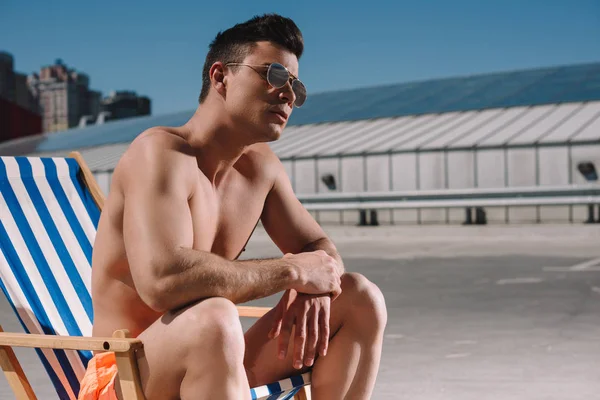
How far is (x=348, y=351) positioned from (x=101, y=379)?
2.73 ft

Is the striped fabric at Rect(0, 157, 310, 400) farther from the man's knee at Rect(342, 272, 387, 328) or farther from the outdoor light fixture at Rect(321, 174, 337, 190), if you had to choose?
the outdoor light fixture at Rect(321, 174, 337, 190)

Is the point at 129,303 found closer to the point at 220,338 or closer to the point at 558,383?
the point at 220,338

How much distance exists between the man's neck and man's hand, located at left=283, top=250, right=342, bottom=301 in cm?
38

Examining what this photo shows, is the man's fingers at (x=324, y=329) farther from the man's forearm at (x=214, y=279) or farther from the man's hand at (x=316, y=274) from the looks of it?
the man's forearm at (x=214, y=279)

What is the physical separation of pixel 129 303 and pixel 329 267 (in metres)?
0.66

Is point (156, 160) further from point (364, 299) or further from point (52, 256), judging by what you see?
point (52, 256)

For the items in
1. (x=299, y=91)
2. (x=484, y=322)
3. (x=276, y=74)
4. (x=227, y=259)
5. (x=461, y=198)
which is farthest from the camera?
(x=461, y=198)

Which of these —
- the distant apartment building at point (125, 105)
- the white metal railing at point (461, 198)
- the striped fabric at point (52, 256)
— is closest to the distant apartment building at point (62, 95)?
the distant apartment building at point (125, 105)

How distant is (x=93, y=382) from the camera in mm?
2703

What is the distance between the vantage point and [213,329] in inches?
96.1

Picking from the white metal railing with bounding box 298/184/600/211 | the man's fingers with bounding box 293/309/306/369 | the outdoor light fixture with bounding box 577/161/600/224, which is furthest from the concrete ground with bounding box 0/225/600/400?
the outdoor light fixture with bounding box 577/161/600/224

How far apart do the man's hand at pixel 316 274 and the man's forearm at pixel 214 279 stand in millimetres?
99

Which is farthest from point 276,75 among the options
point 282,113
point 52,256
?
point 52,256

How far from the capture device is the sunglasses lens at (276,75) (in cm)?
284
